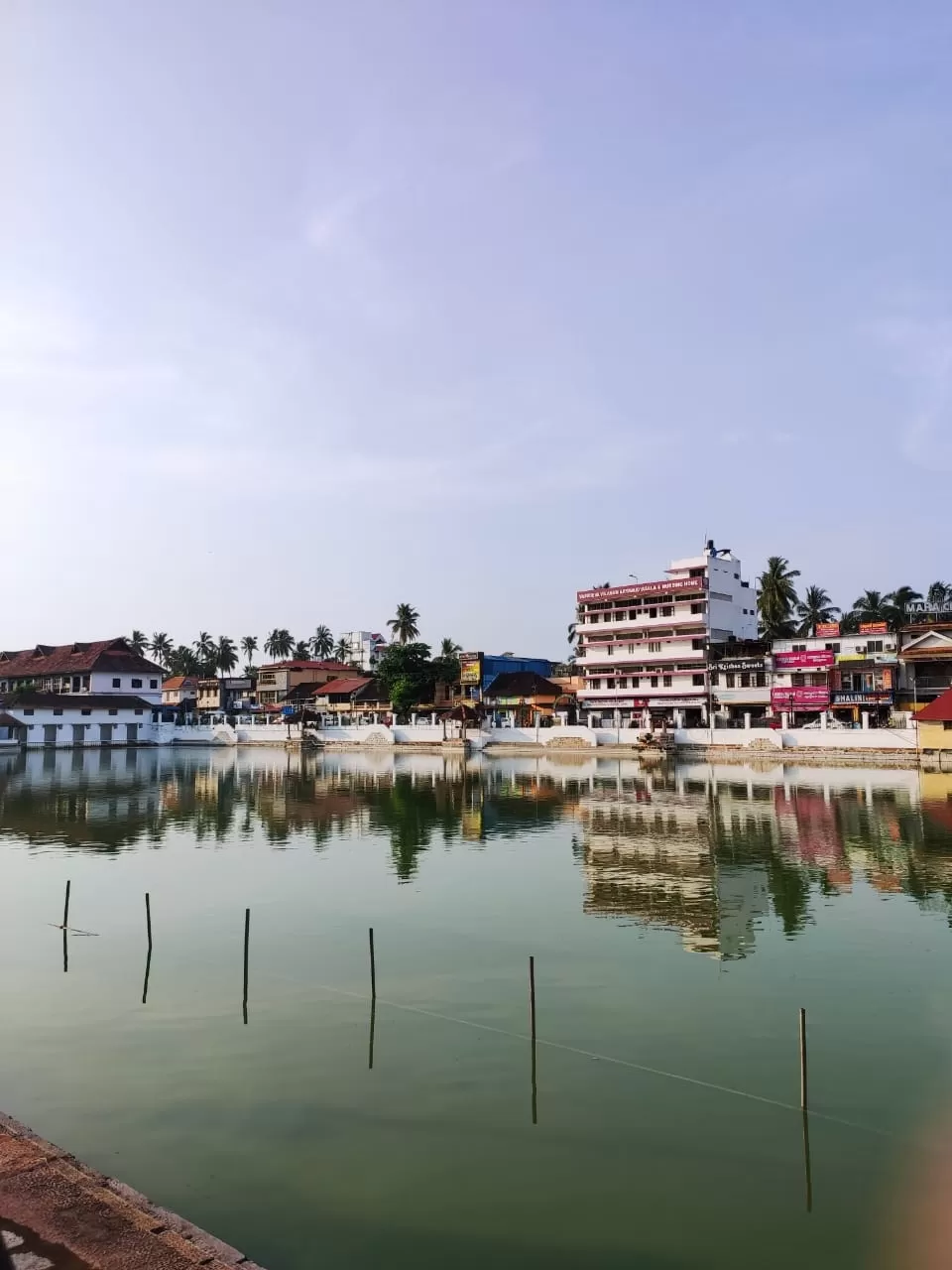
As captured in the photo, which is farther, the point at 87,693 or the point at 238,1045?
the point at 87,693

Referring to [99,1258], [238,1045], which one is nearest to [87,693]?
[238,1045]

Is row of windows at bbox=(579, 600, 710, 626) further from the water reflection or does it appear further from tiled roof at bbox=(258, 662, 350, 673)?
tiled roof at bbox=(258, 662, 350, 673)

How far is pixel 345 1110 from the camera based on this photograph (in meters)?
13.7

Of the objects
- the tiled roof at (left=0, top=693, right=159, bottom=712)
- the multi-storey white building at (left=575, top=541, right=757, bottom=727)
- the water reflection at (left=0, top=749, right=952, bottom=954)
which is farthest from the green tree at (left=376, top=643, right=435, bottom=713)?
the tiled roof at (left=0, top=693, right=159, bottom=712)

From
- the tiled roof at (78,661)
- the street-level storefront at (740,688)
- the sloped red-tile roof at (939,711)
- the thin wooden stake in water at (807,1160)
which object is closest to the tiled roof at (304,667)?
the tiled roof at (78,661)

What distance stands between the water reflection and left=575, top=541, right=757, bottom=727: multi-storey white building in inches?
716

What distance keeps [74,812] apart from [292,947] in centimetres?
3347

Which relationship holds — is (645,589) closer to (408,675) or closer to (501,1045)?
(408,675)

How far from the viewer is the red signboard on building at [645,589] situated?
97438 millimetres

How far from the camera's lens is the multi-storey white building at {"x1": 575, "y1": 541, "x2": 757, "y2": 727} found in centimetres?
9756

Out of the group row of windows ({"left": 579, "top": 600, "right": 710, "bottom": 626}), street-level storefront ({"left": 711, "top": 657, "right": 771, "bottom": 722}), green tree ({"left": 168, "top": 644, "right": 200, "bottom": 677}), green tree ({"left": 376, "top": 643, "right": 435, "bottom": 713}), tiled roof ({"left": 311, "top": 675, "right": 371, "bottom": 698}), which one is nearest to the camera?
street-level storefront ({"left": 711, "top": 657, "right": 771, "bottom": 722})

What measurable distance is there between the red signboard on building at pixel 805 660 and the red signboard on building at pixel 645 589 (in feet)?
42.4

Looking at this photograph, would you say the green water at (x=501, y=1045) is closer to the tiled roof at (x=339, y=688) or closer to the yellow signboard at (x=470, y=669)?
the yellow signboard at (x=470, y=669)

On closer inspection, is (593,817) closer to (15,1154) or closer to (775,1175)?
(775,1175)
